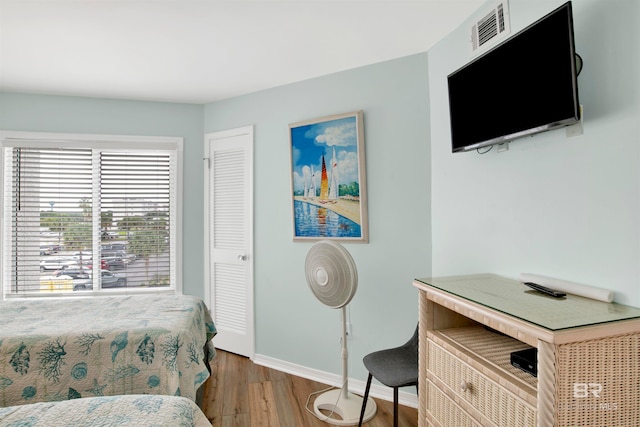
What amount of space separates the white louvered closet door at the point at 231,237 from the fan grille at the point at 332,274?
1.06 meters

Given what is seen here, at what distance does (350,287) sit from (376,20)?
5.28 feet

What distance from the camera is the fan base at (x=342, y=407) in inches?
92.3

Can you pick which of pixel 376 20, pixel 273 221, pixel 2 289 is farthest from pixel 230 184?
pixel 2 289

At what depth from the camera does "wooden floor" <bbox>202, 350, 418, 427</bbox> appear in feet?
7.73

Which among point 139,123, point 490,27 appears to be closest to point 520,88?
point 490,27

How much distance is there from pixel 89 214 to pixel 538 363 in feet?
12.3

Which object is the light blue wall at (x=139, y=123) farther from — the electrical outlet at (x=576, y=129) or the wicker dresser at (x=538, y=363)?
the electrical outlet at (x=576, y=129)

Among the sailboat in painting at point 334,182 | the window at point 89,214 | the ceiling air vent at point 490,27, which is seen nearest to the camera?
the ceiling air vent at point 490,27

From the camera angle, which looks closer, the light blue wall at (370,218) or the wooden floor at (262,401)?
the wooden floor at (262,401)

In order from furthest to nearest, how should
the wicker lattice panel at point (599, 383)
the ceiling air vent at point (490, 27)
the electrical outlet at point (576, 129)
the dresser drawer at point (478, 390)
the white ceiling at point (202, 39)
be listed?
1. the white ceiling at point (202, 39)
2. the ceiling air vent at point (490, 27)
3. the electrical outlet at point (576, 129)
4. the dresser drawer at point (478, 390)
5. the wicker lattice panel at point (599, 383)

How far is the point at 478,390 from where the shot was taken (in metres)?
1.33

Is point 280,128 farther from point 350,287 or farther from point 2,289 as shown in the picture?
point 2,289

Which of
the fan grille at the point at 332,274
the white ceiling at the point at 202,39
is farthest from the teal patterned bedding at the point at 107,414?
the white ceiling at the point at 202,39

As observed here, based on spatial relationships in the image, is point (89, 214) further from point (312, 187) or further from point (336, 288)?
point (336, 288)
